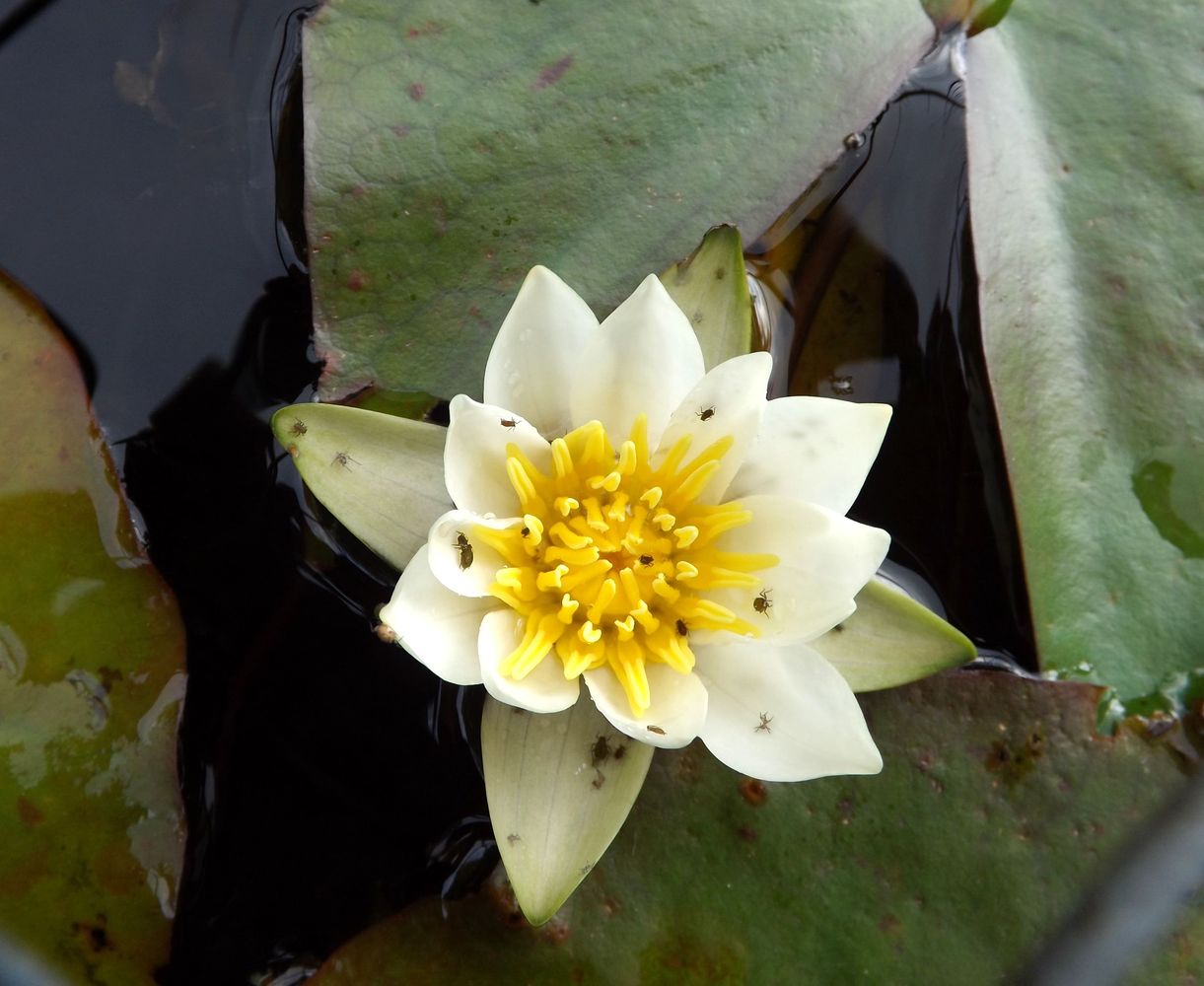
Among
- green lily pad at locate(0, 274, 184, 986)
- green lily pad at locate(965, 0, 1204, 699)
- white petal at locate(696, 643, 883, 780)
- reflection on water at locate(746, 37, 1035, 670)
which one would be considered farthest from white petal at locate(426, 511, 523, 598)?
green lily pad at locate(965, 0, 1204, 699)

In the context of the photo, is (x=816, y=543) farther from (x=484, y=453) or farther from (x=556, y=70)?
(x=556, y=70)

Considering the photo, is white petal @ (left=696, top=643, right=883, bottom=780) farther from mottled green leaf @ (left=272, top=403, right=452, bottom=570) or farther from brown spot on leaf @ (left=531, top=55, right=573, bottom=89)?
brown spot on leaf @ (left=531, top=55, right=573, bottom=89)

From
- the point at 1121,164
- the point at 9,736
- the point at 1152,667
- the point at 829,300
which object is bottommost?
the point at 9,736

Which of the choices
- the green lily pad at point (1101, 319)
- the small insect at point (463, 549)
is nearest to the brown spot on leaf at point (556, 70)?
the green lily pad at point (1101, 319)

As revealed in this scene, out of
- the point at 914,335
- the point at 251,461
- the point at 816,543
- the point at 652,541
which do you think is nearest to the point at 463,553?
the point at 652,541

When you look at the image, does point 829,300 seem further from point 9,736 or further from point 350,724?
point 9,736

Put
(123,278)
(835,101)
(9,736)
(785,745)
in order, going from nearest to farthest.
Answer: (785,745)
(9,736)
(835,101)
(123,278)

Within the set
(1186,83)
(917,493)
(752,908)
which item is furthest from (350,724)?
(1186,83)
